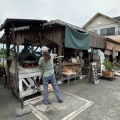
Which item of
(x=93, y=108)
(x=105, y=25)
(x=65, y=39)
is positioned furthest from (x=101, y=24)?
(x=93, y=108)

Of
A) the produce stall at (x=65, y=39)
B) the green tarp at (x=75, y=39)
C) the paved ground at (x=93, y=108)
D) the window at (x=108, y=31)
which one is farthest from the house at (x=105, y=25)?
the paved ground at (x=93, y=108)

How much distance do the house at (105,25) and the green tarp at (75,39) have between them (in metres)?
13.6

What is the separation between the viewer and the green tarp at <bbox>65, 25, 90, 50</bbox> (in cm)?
582

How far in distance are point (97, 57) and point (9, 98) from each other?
7699mm

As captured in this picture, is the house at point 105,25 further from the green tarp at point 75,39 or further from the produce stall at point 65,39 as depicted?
the produce stall at point 65,39

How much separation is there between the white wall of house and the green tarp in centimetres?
1484

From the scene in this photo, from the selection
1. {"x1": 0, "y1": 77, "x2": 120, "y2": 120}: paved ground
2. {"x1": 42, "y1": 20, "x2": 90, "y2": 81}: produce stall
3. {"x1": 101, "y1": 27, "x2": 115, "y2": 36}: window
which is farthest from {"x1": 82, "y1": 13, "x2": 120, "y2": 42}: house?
{"x1": 0, "y1": 77, "x2": 120, "y2": 120}: paved ground

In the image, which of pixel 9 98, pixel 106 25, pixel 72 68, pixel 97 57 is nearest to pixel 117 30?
pixel 106 25

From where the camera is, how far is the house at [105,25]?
62.3ft

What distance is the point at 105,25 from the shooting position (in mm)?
20594

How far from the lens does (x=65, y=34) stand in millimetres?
5719

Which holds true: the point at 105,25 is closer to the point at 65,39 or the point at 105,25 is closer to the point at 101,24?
the point at 101,24

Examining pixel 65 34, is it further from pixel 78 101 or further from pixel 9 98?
pixel 9 98

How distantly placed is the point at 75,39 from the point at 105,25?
16.9m
